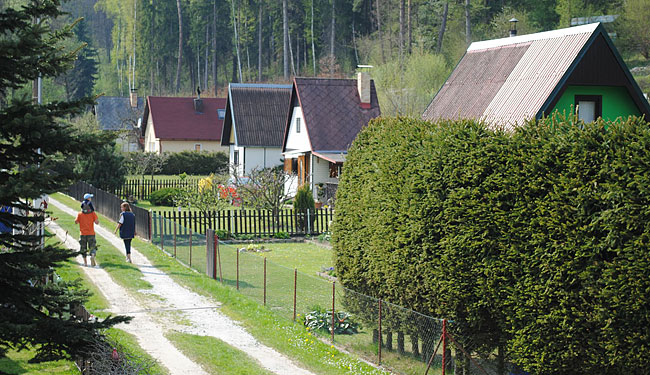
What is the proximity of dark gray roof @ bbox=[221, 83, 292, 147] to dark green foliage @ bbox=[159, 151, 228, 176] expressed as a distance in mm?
9641

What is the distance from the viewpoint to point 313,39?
83.2m

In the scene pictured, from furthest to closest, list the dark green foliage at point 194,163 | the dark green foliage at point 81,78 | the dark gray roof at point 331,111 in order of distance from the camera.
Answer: the dark green foliage at point 81,78, the dark green foliage at point 194,163, the dark gray roof at point 331,111

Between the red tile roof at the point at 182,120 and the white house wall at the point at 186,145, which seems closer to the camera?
the red tile roof at the point at 182,120

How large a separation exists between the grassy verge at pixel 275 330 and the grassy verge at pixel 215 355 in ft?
2.54

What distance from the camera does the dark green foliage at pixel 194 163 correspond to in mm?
55719

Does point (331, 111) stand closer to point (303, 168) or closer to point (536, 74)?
point (303, 168)

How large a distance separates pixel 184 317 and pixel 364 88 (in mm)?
26212

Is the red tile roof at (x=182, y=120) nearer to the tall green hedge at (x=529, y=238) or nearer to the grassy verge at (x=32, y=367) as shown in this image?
the grassy verge at (x=32, y=367)

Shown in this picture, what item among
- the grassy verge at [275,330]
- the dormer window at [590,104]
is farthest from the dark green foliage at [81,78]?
the dormer window at [590,104]

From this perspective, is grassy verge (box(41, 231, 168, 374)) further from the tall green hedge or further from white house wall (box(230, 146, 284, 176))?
white house wall (box(230, 146, 284, 176))

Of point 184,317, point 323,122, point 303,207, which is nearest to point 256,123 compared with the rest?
point 323,122

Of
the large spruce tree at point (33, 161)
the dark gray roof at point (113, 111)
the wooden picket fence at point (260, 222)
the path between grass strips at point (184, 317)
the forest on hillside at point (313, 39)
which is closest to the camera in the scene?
the large spruce tree at point (33, 161)

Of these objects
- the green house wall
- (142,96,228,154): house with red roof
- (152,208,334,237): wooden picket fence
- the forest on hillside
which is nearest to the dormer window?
the green house wall

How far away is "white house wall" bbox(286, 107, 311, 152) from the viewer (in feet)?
128
